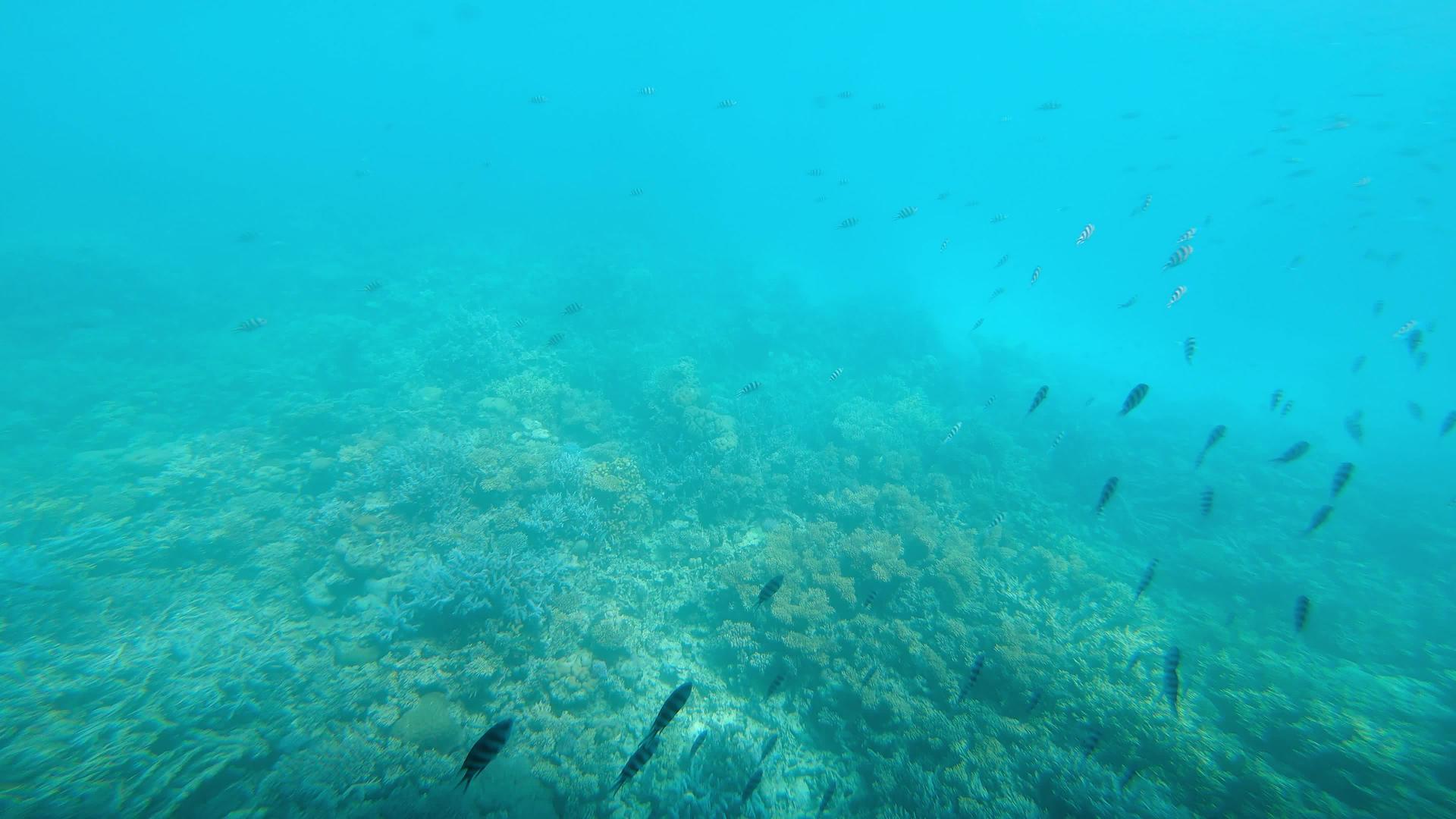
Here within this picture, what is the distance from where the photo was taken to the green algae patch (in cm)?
572

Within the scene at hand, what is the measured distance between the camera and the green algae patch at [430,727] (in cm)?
572

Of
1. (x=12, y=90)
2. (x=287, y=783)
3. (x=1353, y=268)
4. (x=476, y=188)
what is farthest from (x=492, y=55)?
(x=1353, y=268)

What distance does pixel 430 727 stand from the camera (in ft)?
19.1

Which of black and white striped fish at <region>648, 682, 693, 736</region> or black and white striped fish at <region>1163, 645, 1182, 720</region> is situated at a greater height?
black and white striped fish at <region>648, 682, 693, 736</region>

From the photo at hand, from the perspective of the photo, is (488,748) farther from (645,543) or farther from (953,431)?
(953,431)

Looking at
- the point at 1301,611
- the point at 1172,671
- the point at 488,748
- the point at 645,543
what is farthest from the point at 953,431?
the point at 488,748

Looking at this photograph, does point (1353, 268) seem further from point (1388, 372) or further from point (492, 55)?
point (492, 55)

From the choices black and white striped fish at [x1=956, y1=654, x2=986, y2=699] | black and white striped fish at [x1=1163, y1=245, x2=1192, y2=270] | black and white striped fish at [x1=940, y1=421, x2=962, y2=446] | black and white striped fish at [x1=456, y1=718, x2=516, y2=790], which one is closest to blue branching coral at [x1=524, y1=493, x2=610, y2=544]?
black and white striped fish at [x1=456, y1=718, x2=516, y2=790]

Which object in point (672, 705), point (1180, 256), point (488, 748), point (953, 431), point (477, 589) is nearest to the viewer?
point (488, 748)

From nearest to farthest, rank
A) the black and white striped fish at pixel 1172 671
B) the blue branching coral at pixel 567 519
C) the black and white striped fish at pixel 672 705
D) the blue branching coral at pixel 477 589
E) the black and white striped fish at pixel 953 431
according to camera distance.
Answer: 1. the black and white striped fish at pixel 672 705
2. the black and white striped fish at pixel 1172 671
3. the blue branching coral at pixel 477 589
4. the blue branching coral at pixel 567 519
5. the black and white striped fish at pixel 953 431

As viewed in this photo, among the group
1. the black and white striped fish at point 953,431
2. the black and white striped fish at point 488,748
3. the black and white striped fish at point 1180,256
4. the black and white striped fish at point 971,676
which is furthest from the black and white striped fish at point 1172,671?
the black and white striped fish at point 1180,256

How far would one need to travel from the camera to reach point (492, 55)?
14562 cm

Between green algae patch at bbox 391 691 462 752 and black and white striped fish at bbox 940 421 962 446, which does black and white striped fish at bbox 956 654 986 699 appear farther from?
green algae patch at bbox 391 691 462 752

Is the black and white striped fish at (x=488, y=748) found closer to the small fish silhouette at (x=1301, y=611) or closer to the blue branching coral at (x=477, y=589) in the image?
the blue branching coral at (x=477, y=589)
